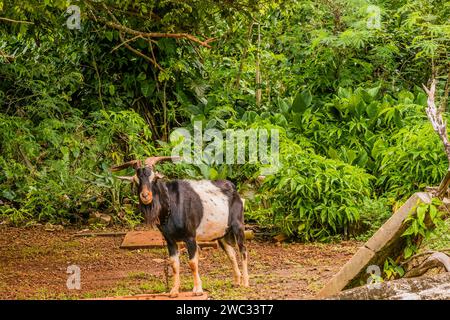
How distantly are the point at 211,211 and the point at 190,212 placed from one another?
24cm

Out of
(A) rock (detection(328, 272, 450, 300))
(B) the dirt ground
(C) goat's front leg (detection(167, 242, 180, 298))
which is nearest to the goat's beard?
(C) goat's front leg (detection(167, 242, 180, 298))

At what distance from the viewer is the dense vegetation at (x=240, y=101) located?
10.3m

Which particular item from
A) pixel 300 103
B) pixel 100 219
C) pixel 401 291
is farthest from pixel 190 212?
pixel 300 103

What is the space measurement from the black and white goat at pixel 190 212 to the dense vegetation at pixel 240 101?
2853 millimetres

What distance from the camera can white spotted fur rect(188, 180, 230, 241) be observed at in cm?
692

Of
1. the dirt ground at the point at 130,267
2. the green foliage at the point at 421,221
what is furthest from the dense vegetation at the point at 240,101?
the green foliage at the point at 421,221

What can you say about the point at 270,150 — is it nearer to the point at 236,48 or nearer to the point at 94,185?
the point at 94,185

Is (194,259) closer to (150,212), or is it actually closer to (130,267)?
(150,212)

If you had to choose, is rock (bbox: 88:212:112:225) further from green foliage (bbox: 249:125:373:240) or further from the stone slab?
the stone slab

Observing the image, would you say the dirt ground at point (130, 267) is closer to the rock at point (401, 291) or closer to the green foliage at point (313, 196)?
the green foliage at point (313, 196)

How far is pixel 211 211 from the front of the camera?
274 inches

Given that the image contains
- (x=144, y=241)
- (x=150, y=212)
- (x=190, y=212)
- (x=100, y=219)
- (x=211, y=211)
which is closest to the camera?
(x=150, y=212)

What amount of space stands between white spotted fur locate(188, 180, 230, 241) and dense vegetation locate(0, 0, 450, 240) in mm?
2940

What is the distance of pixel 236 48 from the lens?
14633 millimetres
